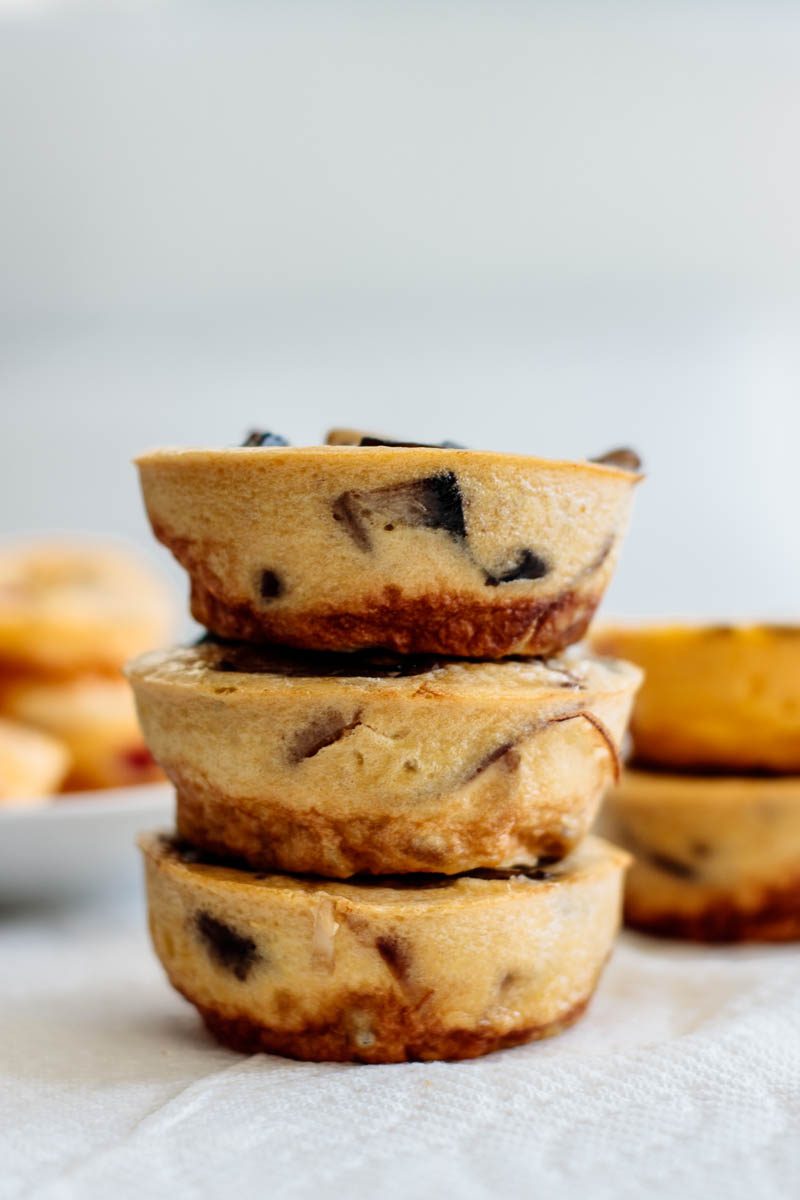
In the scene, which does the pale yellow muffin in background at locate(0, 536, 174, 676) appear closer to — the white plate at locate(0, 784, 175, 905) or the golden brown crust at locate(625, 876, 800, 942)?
the white plate at locate(0, 784, 175, 905)

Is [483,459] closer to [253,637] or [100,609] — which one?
[253,637]

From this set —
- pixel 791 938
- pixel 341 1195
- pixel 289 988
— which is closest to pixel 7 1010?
pixel 289 988

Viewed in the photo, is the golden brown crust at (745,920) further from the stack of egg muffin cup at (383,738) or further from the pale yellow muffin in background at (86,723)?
the pale yellow muffin in background at (86,723)

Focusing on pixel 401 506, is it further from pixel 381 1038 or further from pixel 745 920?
pixel 745 920

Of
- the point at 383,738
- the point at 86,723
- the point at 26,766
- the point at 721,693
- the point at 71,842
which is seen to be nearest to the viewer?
the point at 383,738

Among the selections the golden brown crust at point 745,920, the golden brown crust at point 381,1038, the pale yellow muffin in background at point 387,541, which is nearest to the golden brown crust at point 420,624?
the pale yellow muffin in background at point 387,541

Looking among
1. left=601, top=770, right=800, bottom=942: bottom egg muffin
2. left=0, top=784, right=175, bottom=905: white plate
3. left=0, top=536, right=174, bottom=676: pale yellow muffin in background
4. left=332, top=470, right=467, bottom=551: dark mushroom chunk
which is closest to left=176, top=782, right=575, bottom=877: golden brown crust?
left=332, top=470, right=467, bottom=551: dark mushroom chunk

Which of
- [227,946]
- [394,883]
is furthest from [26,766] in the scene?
[394,883]
